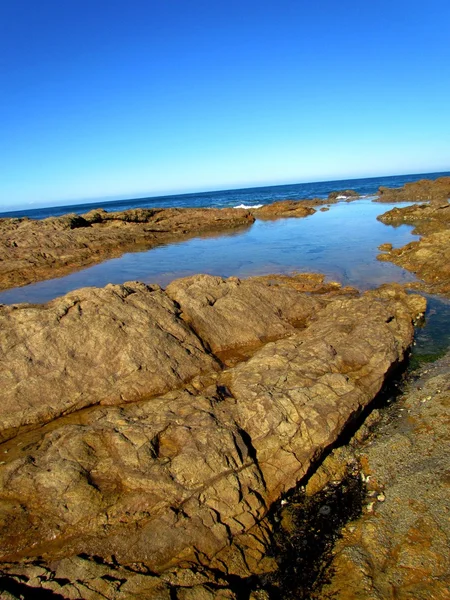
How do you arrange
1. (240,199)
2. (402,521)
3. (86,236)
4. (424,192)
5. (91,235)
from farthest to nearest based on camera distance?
1. (240,199)
2. (424,192)
3. (91,235)
4. (86,236)
5. (402,521)

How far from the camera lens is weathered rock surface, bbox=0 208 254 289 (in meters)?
19.1

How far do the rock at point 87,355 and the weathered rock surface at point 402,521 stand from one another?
351 cm

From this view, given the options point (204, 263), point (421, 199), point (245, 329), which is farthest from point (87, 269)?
point (421, 199)

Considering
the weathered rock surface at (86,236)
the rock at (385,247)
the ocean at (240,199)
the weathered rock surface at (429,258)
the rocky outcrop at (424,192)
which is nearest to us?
the weathered rock surface at (429,258)

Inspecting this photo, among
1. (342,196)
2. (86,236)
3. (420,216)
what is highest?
(342,196)

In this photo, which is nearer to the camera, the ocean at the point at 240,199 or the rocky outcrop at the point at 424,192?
the rocky outcrop at the point at 424,192

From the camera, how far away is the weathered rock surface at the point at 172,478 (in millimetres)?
3604

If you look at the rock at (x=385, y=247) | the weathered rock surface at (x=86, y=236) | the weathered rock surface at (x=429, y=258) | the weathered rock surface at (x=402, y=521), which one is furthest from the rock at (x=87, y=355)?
the rock at (x=385, y=247)

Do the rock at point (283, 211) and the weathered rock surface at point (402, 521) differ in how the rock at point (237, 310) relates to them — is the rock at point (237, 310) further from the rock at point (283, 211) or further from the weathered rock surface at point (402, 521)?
the rock at point (283, 211)

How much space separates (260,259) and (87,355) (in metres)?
13.7

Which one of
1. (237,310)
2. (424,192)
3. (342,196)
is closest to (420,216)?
(424,192)

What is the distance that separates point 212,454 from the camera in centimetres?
458

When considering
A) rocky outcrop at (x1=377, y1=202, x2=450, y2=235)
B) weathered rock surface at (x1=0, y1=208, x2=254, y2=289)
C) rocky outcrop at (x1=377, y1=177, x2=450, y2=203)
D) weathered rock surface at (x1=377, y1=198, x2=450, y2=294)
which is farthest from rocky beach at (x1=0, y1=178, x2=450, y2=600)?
rocky outcrop at (x1=377, y1=177, x2=450, y2=203)

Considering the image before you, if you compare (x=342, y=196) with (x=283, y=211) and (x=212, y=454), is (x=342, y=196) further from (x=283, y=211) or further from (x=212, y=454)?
(x=212, y=454)
